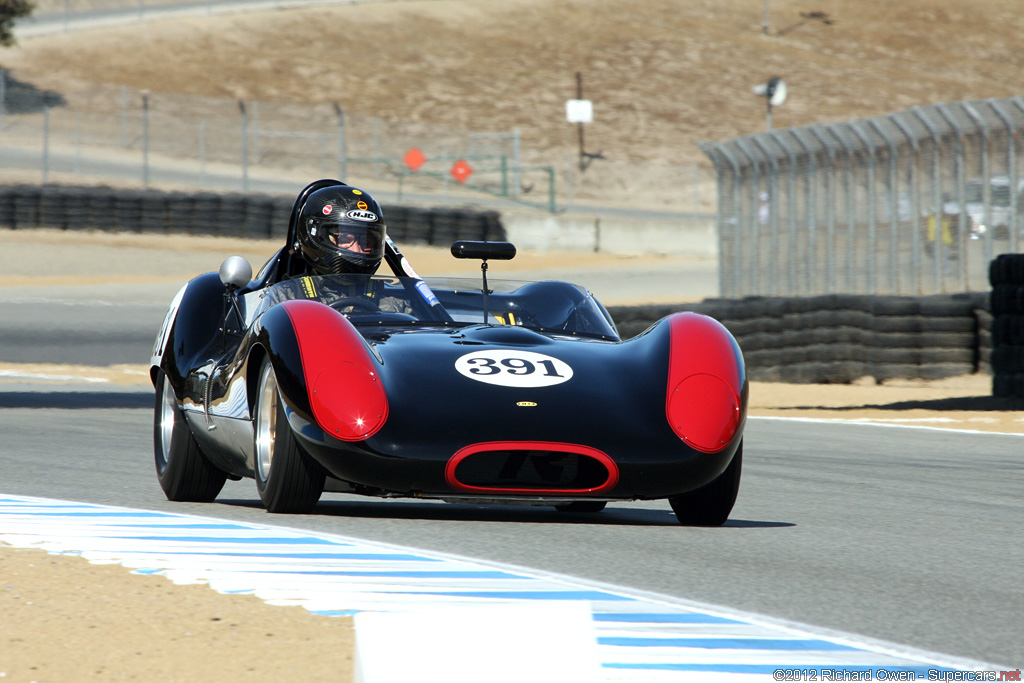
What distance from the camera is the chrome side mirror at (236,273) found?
6.94 meters

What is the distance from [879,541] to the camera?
18.6 ft

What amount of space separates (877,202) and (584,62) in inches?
1691

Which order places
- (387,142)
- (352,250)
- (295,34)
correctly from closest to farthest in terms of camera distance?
(352,250) < (387,142) < (295,34)

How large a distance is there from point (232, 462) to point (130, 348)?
15.4m

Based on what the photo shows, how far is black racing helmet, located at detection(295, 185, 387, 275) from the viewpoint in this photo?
7137 millimetres

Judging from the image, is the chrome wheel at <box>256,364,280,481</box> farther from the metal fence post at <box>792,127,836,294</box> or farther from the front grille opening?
the metal fence post at <box>792,127,836,294</box>

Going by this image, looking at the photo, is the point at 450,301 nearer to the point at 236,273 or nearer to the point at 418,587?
the point at 236,273

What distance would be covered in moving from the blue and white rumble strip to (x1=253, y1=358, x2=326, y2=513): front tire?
0.77 ft

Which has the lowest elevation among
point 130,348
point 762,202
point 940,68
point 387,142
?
point 130,348

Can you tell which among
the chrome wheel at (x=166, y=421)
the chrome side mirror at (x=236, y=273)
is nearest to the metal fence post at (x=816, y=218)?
the chrome wheel at (x=166, y=421)

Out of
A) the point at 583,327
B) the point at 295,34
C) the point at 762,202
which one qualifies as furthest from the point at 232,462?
the point at 295,34

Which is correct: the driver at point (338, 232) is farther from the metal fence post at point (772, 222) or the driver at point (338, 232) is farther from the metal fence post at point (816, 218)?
the metal fence post at point (772, 222)

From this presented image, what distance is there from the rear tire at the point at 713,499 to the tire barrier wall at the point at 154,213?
25.5 m

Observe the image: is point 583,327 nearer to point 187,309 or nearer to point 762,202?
point 187,309
